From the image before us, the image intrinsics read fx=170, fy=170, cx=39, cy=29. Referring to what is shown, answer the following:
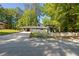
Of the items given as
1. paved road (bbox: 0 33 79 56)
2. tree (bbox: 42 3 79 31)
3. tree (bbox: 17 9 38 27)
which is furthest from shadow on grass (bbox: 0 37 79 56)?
tree (bbox: 42 3 79 31)

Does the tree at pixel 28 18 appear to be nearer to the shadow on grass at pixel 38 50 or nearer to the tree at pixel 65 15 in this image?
the shadow on grass at pixel 38 50

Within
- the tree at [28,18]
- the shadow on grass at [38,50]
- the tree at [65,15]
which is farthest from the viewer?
the tree at [65,15]

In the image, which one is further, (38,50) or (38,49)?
(38,49)

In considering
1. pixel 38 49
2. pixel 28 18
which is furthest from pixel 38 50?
pixel 28 18

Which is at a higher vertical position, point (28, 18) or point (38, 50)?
point (28, 18)

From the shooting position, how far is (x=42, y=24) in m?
6.21

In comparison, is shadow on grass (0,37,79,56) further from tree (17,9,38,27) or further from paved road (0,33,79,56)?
tree (17,9,38,27)

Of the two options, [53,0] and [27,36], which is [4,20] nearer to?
[27,36]

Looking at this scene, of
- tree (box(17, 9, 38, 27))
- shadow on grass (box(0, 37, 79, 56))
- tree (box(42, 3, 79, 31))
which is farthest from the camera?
tree (box(42, 3, 79, 31))

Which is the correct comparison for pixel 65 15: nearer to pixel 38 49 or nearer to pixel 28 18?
pixel 28 18

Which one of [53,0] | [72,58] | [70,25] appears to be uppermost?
[53,0]

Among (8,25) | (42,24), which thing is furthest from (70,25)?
(8,25)

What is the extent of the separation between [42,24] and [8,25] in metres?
1.24

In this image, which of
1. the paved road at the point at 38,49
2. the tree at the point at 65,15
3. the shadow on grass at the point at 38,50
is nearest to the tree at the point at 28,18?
the paved road at the point at 38,49
